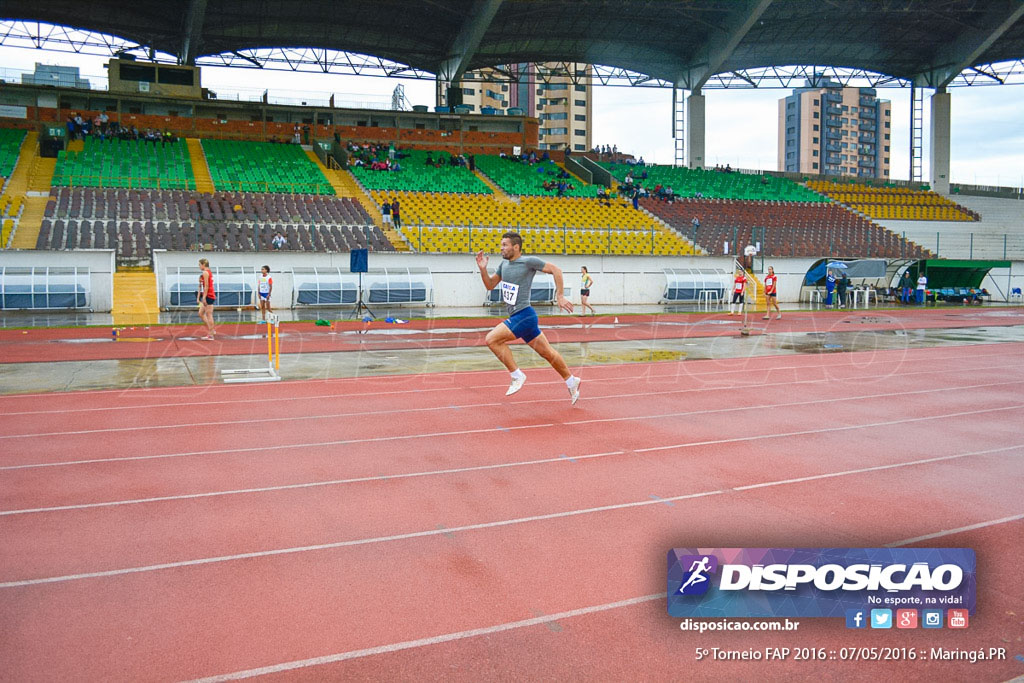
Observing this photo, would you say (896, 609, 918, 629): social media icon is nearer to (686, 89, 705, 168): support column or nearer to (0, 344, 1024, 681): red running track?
(0, 344, 1024, 681): red running track

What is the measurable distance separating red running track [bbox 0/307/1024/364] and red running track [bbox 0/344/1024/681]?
21.5 feet

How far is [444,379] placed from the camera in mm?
13086

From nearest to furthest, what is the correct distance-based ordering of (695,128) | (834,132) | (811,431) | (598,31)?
(811,431), (598,31), (695,128), (834,132)

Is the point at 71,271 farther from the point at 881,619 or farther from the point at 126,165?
the point at 881,619

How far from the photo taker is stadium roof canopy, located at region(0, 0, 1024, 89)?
1783 inches

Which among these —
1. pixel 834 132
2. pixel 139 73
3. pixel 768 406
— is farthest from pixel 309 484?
pixel 834 132

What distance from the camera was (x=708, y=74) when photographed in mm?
51688

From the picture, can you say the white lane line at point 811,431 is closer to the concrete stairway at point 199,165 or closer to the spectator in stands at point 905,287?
the spectator in stands at point 905,287

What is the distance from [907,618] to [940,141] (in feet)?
212

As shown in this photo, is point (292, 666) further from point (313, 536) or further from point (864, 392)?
point (864, 392)

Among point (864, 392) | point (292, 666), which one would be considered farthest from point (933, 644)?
point (864, 392)

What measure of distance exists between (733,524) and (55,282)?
28.4 m

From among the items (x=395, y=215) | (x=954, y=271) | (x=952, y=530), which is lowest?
(x=952, y=530)

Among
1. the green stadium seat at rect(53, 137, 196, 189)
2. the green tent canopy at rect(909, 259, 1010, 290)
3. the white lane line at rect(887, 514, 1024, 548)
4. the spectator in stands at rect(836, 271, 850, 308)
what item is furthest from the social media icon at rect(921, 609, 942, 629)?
the green tent canopy at rect(909, 259, 1010, 290)
